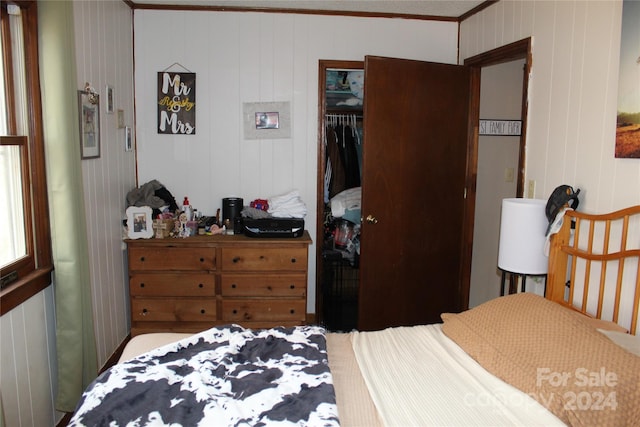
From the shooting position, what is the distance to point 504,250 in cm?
262

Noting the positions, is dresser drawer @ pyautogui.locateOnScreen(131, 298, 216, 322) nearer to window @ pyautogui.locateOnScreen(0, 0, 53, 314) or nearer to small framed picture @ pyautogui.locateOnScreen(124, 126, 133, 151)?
small framed picture @ pyautogui.locateOnScreen(124, 126, 133, 151)

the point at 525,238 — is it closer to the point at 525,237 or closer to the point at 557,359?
the point at 525,237

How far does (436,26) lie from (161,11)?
79.7 inches

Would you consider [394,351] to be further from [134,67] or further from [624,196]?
[134,67]

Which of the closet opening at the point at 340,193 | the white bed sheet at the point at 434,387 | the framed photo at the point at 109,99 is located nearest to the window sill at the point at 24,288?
the framed photo at the point at 109,99

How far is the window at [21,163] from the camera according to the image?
2.04 m

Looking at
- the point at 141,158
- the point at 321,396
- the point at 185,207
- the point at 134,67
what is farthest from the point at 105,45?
the point at 321,396

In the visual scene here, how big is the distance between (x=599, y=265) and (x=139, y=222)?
2694 mm

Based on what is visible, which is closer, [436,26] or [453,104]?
[453,104]

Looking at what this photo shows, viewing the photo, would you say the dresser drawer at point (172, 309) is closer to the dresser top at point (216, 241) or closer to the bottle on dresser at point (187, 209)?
the dresser top at point (216, 241)

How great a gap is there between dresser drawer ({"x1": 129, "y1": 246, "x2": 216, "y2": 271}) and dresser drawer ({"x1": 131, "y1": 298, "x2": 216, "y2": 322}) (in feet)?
0.73

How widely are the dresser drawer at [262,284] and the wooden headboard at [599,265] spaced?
1.62m

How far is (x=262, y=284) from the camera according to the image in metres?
3.45

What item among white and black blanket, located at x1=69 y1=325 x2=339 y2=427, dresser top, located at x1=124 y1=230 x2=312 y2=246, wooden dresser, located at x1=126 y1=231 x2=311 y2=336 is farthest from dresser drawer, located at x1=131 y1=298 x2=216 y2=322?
white and black blanket, located at x1=69 y1=325 x2=339 y2=427
